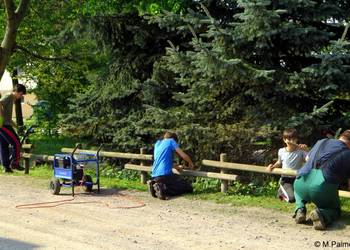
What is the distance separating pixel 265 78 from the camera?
35.2 ft

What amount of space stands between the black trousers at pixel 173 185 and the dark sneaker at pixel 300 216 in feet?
10.1

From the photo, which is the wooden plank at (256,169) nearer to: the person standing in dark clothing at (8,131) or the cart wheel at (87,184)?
the cart wheel at (87,184)

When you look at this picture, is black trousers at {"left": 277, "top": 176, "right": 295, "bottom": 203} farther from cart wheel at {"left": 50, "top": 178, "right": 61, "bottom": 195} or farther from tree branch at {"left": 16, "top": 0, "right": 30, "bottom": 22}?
tree branch at {"left": 16, "top": 0, "right": 30, "bottom": 22}

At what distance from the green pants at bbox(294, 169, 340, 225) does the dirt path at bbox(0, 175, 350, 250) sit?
0.80 ft

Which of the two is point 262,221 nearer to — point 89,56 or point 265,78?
point 265,78

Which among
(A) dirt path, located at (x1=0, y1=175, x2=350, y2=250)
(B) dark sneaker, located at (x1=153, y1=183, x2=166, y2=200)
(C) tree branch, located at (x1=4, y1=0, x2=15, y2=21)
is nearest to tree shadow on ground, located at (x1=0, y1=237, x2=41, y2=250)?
(A) dirt path, located at (x1=0, y1=175, x2=350, y2=250)

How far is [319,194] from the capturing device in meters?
7.93

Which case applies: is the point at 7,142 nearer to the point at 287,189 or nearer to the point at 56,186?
the point at 56,186

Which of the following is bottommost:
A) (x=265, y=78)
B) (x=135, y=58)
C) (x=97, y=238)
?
(x=97, y=238)

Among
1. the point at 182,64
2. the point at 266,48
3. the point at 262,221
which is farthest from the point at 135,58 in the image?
the point at 262,221

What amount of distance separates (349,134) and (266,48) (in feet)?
11.5

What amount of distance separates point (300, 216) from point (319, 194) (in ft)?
1.65

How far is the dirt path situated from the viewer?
7395mm

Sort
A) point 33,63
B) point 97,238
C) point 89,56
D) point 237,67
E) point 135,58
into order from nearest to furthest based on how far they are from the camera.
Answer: point 97,238
point 237,67
point 135,58
point 89,56
point 33,63
